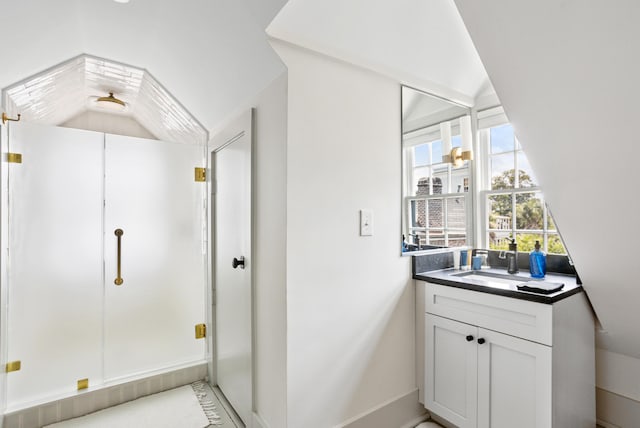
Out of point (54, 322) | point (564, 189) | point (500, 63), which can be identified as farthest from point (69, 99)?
point (564, 189)

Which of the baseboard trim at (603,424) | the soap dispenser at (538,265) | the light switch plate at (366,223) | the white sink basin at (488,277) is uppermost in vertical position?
the light switch plate at (366,223)

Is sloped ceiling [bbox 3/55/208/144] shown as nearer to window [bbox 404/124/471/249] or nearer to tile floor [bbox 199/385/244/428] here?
window [bbox 404/124/471/249]

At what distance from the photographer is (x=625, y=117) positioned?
0.98 m

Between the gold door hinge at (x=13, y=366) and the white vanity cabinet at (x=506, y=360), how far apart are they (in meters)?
2.49

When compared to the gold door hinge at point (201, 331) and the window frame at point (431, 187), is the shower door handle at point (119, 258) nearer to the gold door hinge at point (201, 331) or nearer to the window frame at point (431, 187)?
the gold door hinge at point (201, 331)

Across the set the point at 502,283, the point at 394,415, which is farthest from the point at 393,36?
the point at 394,415

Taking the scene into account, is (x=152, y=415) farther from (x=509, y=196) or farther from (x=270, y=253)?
(x=509, y=196)

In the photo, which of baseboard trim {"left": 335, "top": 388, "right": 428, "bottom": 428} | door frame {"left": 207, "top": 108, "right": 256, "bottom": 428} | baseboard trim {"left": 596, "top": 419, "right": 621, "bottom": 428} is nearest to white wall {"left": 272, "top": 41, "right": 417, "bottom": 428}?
baseboard trim {"left": 335, "top": 388, "right": 428, "bottom": 428}

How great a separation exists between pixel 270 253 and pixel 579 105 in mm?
1361

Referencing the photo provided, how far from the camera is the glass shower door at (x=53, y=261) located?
197cm

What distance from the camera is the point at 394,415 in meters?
1.83

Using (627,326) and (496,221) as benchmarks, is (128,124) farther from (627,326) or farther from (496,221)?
(627,326)

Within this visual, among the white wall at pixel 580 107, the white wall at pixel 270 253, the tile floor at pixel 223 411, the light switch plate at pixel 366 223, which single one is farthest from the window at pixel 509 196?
the tile floor at pixel 223 411

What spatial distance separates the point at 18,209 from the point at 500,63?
2.69 metres
